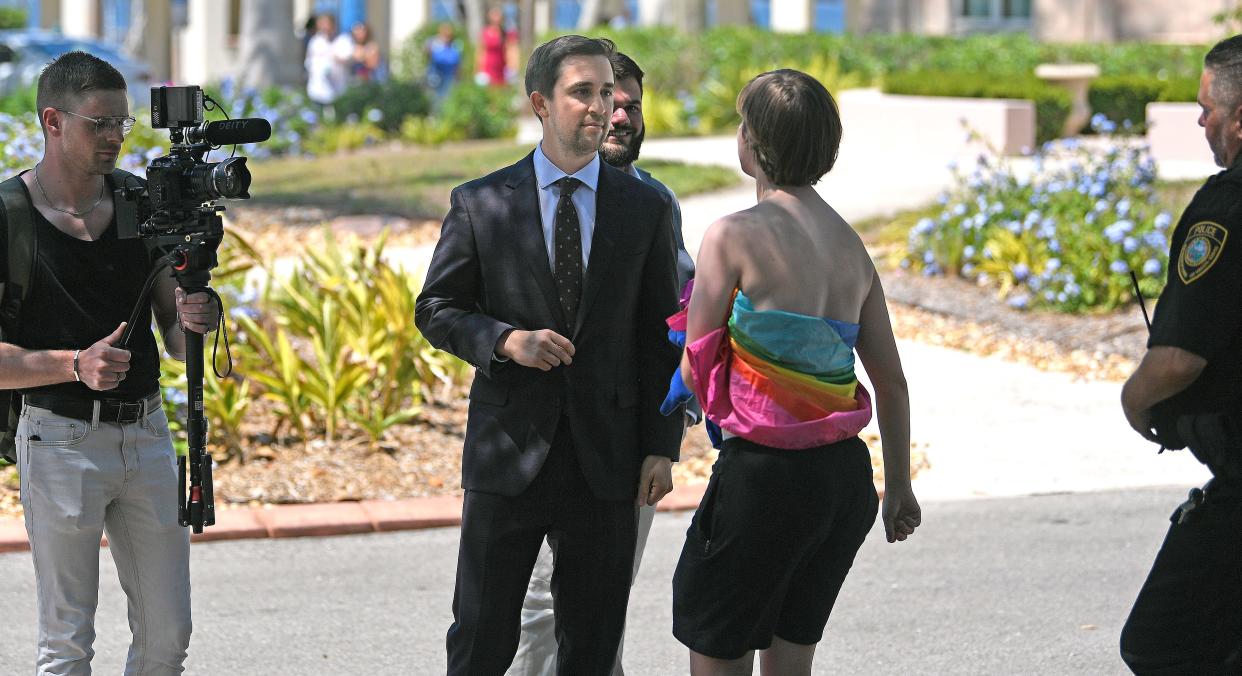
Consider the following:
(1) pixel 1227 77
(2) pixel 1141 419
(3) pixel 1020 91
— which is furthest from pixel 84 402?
(3) pixel 1020 91

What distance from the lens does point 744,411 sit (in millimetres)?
3654

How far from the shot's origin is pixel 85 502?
12.9ft

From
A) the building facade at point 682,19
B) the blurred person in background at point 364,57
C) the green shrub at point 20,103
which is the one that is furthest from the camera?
the building facade at point 682,19

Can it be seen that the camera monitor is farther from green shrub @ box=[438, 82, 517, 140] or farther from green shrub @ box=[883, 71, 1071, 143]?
green shrub @ box=[438, 82, 517, 140]

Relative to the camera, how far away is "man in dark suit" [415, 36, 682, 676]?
154 inches

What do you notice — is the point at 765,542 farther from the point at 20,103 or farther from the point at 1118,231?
the point at 20,103

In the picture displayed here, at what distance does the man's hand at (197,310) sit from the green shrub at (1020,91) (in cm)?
1460

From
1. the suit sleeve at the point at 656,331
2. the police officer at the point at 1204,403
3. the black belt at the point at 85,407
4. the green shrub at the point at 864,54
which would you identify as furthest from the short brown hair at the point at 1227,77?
the green shrub at the point at 864,54

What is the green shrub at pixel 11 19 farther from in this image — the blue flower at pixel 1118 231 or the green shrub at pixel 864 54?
the blue flower at pixel 1118 231

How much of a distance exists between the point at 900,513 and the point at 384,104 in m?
16.7

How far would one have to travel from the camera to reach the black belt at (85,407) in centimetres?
396

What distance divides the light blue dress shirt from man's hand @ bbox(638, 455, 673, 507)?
0.49m

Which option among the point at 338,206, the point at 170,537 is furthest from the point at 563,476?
the point at 338,206

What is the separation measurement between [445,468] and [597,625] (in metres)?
3.64
